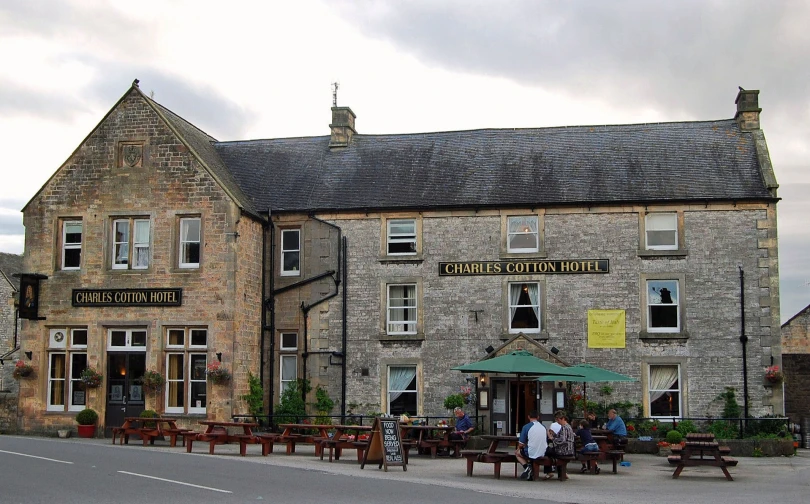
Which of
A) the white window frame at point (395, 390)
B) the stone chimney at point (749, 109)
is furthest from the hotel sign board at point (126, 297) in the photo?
the stone chimney at point (749, 109)

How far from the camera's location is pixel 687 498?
15.1 m

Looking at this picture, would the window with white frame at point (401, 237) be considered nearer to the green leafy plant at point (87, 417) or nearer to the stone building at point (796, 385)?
the green leafy plant at point (87, 417)

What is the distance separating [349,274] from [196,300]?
15.5 feet

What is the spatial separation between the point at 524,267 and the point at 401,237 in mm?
3956

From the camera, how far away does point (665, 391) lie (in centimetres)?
2688

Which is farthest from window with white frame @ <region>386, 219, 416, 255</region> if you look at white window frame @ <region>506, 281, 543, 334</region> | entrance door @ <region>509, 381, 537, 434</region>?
entrance door @ <region>509, 381, 537, 434</region>

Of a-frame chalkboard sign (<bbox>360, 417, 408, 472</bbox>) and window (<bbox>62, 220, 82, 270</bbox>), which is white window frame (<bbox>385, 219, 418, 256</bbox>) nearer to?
window (<bbox>62, 220, 82, 270</bbox>)

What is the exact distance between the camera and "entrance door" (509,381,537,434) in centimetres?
2661

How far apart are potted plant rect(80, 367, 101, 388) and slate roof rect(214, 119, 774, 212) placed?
7211 millimetres

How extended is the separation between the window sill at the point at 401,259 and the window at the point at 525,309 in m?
2.94

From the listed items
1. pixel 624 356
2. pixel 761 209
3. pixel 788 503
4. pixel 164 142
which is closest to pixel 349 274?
pixel 164 142

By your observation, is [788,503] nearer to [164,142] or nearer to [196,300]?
[196,300]

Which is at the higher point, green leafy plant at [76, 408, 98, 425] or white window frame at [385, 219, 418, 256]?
white window frame at [385, 219, 418, 256]

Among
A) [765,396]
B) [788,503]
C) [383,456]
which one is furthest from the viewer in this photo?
[765,396]
